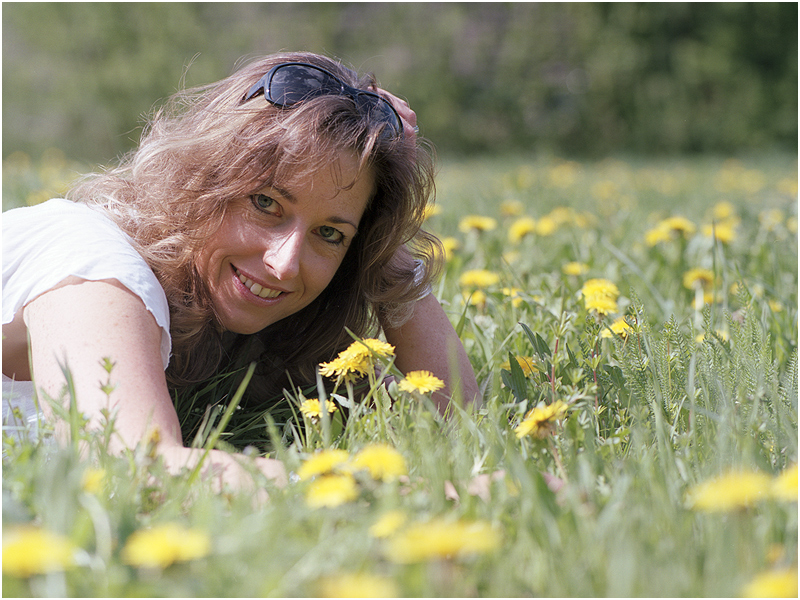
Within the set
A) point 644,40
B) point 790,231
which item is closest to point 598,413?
point 790,231

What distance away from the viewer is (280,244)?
155 cm

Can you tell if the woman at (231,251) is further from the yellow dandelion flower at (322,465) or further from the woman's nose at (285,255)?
the yellow dandelion flower at (322,465)

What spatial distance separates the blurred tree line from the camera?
11.7 meters

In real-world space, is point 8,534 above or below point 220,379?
above

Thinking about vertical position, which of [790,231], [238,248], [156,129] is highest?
[156,129]

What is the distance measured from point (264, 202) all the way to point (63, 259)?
1.40ft

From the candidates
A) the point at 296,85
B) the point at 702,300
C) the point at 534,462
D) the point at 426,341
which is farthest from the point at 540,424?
the point at 702,300

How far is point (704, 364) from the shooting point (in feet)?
5.01

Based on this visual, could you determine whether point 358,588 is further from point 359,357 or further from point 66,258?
point 66,258

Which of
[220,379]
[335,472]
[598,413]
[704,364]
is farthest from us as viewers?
[220,379]

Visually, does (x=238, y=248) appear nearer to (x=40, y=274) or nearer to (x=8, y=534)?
(x=40, y=274)

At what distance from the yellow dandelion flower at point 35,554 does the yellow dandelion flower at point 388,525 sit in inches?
13.1

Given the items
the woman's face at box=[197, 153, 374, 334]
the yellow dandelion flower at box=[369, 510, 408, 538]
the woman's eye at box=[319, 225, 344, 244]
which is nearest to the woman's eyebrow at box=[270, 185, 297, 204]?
the woman's face at box=[197, 153, 374, 334]

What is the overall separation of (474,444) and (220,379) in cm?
77
